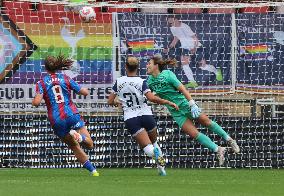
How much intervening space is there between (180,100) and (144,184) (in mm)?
4255

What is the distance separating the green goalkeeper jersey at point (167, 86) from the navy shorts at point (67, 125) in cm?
177

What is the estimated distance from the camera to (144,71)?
77.3 ft

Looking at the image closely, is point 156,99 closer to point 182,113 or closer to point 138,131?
point 138,131

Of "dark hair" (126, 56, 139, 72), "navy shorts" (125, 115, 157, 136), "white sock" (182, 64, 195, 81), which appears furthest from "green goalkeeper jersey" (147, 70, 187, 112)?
"white sock" (182, 64, 195, 81)

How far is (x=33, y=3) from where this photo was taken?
77.4ft

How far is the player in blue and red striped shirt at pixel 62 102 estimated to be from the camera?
17.3m

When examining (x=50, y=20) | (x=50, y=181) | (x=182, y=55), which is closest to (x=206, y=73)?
(x=182, y=55)

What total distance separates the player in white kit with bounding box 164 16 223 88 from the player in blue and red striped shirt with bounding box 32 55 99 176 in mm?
6391

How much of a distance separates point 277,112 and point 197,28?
2701 mm

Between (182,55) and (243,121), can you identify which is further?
(182,55)

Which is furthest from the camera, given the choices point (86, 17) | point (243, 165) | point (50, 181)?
point (86, 17)

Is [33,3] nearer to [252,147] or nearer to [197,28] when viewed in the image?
[197,28]

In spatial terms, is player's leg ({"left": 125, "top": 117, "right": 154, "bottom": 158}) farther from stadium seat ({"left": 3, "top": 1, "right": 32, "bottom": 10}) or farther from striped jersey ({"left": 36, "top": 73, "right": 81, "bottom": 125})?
stadium seat ({"left": 3, "top": 1, "right": 32, "bottom": 10})

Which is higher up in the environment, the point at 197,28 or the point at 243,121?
the point at 197,28
